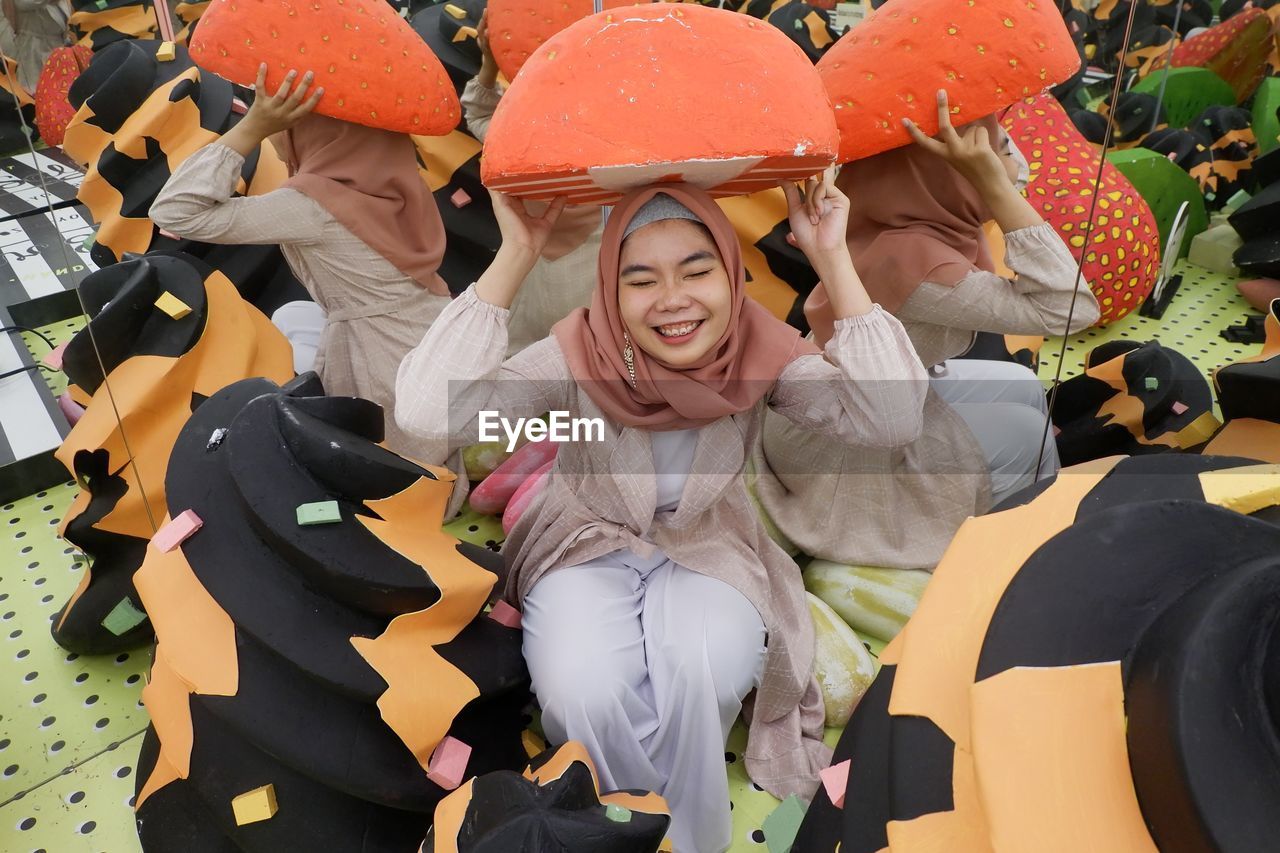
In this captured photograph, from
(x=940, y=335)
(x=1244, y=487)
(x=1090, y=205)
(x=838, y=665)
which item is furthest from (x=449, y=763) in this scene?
(x=1090, y=205)

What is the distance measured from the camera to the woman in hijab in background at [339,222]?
139 cm

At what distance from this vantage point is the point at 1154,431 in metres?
1.31

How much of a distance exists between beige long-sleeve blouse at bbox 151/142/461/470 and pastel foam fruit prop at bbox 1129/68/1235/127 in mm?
1671

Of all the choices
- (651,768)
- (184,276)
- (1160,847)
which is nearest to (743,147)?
(1160,847)

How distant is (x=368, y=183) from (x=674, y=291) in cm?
71

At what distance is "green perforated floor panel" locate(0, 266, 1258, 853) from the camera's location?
1.09m

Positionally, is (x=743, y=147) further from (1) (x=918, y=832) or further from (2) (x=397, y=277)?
(2) (x=397, y=277)

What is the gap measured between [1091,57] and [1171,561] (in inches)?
65.8

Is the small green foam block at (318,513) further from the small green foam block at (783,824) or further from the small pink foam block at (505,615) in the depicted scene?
the small green foam block at (783,824)

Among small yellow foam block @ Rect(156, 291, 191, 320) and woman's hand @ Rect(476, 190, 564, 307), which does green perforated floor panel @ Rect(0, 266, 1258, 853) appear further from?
woman's hand @ Rect(476, 190, 564, 307)

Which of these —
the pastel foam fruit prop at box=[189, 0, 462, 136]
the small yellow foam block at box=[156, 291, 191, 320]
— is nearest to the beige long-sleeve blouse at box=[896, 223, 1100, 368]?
the pastel foam fruit prop at box=[189, 0, 462, 136]

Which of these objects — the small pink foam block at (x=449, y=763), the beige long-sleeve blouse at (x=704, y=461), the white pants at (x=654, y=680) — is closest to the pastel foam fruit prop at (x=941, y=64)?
the beige long-sleeve blouse at (x=704, y=461)

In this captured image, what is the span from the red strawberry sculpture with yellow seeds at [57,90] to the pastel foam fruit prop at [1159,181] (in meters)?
1.77

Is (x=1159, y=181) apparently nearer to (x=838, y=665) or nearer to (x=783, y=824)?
(x=838, y=665)
